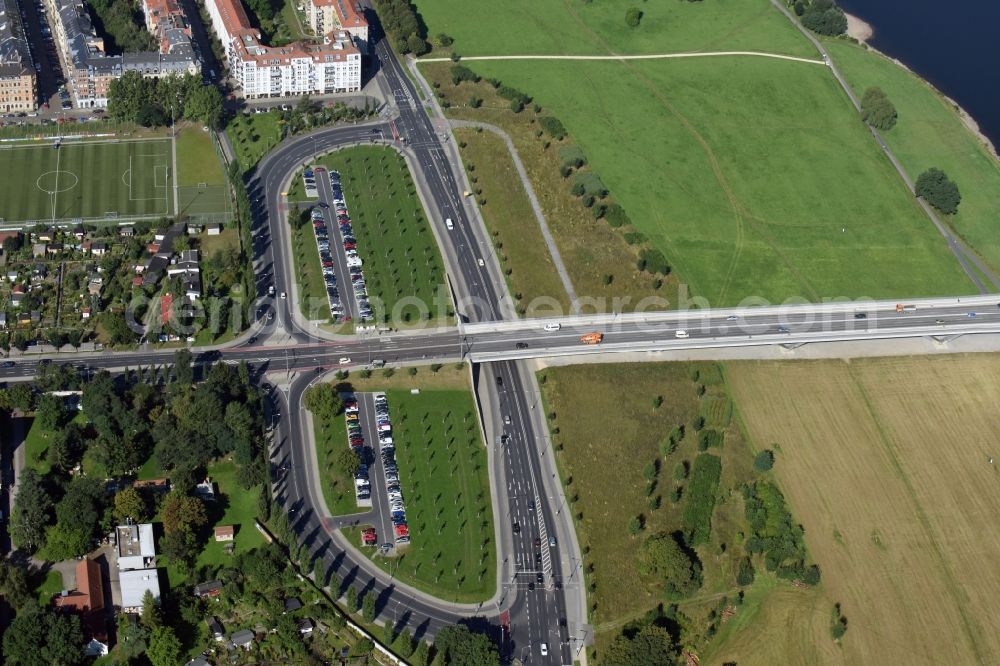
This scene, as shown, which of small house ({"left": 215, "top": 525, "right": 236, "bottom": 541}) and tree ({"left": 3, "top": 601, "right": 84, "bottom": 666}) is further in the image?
small house ({"left": 215, "top": 525, "right": 236, "bottom": 541})

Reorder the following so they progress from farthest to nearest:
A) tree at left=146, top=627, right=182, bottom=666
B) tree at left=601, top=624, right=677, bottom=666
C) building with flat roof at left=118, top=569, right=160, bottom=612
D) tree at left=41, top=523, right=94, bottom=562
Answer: tree at left=41, top=523, right=94, bottom=562 < building with flat roof at left=118, top=569, right=160, bottom=612 < tree at left=601, top=624, right=677, bottom=666 < tree at left=146, top=627, right=182, bottom=666

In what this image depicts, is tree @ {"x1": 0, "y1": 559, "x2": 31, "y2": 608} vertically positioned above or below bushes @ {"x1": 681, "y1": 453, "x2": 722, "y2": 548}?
below

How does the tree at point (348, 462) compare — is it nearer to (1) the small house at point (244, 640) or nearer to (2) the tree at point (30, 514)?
(1) the small house at point (244, 640)

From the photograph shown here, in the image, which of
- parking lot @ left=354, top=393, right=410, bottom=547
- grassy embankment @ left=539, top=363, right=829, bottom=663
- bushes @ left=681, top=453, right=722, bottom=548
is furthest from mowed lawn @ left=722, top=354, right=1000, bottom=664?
parking lot @ left=354, top=393, right=410, bottom=547

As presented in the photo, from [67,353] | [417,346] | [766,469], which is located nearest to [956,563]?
[766,469]

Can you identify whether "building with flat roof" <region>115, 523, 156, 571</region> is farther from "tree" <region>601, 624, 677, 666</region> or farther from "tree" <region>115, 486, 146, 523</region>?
"tree" <region>601, 624, 677, 666</region>

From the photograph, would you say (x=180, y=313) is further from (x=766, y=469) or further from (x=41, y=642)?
(x=766, y=469)
